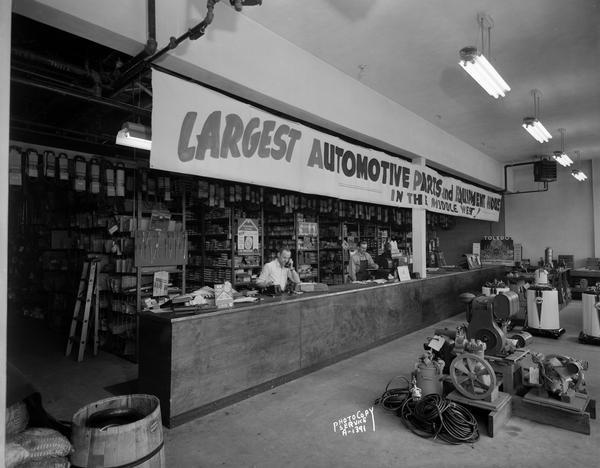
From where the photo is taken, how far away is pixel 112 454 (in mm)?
1638

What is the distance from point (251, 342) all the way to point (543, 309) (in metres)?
5.01

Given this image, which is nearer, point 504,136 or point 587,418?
point 587,418

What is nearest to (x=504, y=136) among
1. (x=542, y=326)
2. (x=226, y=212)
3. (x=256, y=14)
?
(x=542, y=326)

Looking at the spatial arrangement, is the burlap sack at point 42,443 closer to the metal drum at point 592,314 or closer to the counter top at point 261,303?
the counter top at point 261,303

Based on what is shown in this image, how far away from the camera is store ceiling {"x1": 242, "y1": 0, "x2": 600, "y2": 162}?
3.56m

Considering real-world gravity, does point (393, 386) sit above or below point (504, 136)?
below

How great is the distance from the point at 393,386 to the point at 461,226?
948 centimetres

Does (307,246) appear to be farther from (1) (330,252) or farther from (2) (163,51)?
(2) (163,51)

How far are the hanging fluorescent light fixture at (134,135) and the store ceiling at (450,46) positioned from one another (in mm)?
1531

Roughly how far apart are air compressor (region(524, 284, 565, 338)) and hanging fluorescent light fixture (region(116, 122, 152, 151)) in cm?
623

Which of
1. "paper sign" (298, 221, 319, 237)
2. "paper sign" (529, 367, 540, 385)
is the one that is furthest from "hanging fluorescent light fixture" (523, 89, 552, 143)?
"paper sign" (298, 221, 319, 237)

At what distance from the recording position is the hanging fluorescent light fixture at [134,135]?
376 centimetres

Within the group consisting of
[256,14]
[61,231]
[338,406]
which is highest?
[256,14]

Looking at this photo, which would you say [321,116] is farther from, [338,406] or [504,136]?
[504,136]
